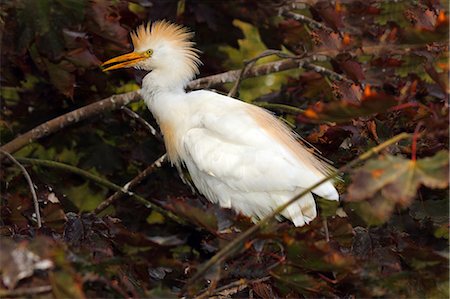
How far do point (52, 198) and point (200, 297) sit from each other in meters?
1.56

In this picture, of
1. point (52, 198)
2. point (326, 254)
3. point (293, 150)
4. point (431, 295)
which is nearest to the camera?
point (326, 254)

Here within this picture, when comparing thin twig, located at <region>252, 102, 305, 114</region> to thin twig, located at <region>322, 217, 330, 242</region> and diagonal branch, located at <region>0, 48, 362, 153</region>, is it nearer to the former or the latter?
diagonal branch, located at <region>0, 48, 362, 153</region>

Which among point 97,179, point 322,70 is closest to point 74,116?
point 97,179

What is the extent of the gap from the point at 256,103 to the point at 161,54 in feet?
1.37

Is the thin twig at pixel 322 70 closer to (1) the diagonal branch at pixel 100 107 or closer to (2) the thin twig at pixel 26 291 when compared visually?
(1) the diagonal branch at pixel 100 107

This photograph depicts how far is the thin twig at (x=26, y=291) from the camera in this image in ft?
5.68

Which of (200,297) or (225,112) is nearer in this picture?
(200,297)

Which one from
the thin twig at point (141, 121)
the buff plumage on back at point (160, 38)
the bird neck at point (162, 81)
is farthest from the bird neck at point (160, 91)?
the thin twig at point (141, 121)

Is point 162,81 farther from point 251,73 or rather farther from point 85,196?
point 85,196

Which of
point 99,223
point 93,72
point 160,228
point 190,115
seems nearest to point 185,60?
point 190,115

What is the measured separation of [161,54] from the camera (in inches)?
139

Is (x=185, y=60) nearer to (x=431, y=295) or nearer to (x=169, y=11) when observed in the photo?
(x=169, y=11)

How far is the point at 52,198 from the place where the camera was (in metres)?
3.50

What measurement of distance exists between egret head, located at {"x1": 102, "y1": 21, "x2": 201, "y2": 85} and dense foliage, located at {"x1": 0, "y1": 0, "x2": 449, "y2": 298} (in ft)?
0.48
